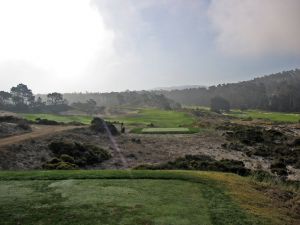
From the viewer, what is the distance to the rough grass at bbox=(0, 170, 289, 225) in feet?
39.0

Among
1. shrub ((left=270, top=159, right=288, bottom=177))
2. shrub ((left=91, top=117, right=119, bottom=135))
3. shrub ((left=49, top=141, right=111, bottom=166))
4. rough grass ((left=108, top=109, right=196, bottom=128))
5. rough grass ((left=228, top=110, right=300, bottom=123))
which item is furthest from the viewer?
rough grass ((left=228, top=110, right=300, bottom=123))

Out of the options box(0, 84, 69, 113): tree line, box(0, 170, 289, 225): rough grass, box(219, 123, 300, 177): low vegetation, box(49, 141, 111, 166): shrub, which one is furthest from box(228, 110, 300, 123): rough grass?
box(0, 170, 289, 225): rough grass

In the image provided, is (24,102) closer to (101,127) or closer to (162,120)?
(162,120)

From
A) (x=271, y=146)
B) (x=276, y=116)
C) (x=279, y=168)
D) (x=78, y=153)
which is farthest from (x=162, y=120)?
(x=279, y=168)

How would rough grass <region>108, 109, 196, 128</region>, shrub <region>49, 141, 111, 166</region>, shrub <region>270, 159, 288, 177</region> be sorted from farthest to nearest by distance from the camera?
rough grass <region>108, 109, 196, 128</region> → shrub <region>49, 141, 111, 166</region> → shrub <region>270, 159, 288, 177</region>

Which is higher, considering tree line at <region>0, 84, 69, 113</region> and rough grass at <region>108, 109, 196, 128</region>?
tree line at <region>0, 84, 69, 113</region>

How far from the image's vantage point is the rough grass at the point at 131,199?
11.9 meters

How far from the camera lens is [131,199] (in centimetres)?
1376

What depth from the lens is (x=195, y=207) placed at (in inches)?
516

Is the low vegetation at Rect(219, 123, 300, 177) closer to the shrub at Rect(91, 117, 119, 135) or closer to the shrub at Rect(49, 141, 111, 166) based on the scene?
the shrub at Rect(49, 141, 111, 166)

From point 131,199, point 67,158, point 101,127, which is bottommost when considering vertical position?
point 67,158

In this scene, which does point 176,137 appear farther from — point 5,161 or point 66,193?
point 66,193

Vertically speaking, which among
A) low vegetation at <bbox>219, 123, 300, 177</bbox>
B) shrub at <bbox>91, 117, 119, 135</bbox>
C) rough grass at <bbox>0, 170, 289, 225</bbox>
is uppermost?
rough grass at <bbox>0, 170, 289, 225</bbox>

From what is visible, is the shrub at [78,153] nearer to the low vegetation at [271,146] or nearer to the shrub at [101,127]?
the low vegetation at [271,146]
